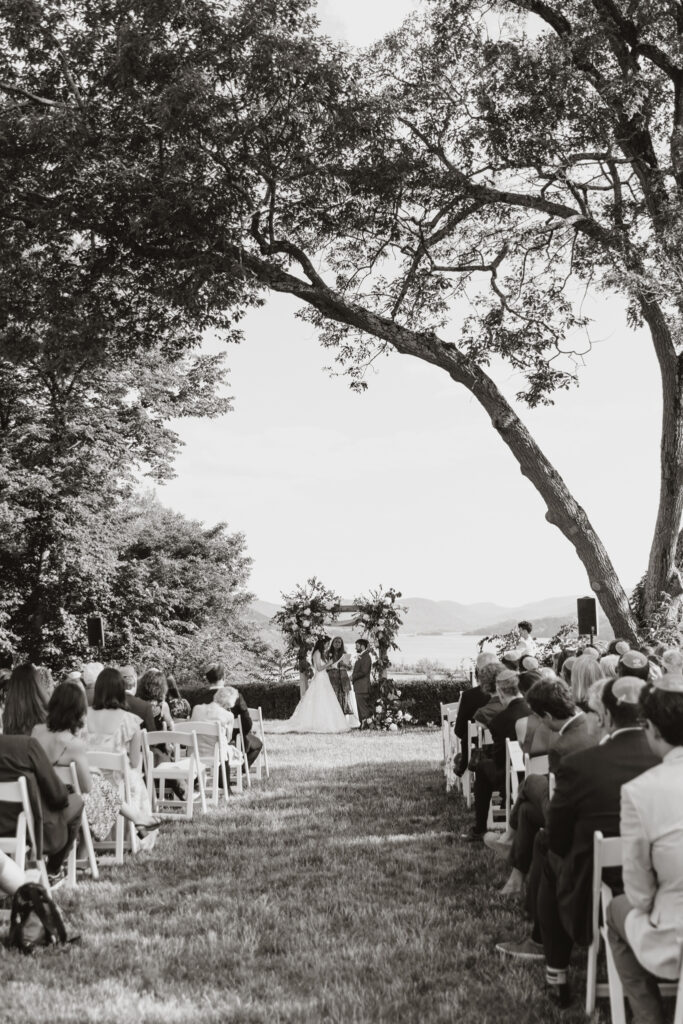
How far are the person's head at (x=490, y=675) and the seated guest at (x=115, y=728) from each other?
9.24 ft

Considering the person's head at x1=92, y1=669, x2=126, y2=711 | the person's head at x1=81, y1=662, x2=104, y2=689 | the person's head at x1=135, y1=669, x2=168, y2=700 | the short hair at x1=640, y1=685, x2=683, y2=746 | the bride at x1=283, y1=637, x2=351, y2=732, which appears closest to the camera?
the short hair at x1=640, y1=685, x2=683, y2=746

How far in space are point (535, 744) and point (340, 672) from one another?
46.2ft

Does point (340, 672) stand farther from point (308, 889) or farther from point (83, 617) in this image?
point (308, 889)

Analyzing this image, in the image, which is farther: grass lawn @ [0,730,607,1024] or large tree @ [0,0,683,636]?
large tree @ [0,0,683,636]

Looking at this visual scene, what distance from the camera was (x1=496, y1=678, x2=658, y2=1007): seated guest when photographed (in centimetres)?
410

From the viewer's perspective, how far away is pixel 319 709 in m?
19.0

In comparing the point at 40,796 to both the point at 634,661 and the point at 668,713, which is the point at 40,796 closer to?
the point at 668,713

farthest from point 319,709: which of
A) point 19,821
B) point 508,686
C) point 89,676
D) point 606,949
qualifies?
point 606,949

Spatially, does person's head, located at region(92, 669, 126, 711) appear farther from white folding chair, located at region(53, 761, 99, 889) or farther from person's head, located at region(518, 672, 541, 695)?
person's head, located at region(518, 672, 541, 695)

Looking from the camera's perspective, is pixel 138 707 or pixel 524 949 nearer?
pixel 524 949

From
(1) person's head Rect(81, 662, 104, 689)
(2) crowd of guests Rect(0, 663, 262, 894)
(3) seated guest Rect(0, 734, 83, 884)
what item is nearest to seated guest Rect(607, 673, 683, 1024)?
(2) crowd of guests Rect(0, 663, 262, 894)

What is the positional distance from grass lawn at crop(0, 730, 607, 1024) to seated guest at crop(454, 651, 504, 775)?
60 centimetres

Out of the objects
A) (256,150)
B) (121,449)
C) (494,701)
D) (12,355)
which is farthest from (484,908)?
(121,449)

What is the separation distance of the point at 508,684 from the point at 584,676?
1.81 ft
